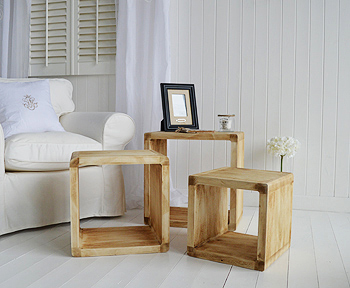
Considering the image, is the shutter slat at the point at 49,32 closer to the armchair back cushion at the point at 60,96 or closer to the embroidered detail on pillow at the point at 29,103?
the armchair back cushion at the point at 60,96

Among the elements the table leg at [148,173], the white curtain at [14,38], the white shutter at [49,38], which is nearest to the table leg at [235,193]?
the table leg at [148,173]

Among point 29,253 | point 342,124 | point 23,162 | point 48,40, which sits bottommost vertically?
point 29,253

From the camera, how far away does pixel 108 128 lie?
7.32 ft

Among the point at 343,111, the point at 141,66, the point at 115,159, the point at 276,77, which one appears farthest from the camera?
the point at 141,66

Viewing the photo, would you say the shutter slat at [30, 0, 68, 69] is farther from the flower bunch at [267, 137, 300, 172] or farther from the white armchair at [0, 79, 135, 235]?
the flower bunch at [267, 137, 300, 172]

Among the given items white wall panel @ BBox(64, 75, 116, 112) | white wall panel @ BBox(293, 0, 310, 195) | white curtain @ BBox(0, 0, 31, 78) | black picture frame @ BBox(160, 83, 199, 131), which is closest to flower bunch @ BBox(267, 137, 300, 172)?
white wall panel @ BBox(293, 0, 310, 195)

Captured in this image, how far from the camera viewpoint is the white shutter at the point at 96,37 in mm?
2881

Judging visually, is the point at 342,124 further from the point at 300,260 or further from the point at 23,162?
the point at 23,162

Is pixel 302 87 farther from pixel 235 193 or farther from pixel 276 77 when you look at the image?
pixel 235 193

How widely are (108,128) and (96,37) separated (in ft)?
3.22

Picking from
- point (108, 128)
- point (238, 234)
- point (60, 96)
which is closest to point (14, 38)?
point (60, 96)

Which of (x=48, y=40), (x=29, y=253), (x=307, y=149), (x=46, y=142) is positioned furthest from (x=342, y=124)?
(x=48, y=40)

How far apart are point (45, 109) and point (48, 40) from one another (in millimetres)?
931

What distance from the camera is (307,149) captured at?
8.33 feet
